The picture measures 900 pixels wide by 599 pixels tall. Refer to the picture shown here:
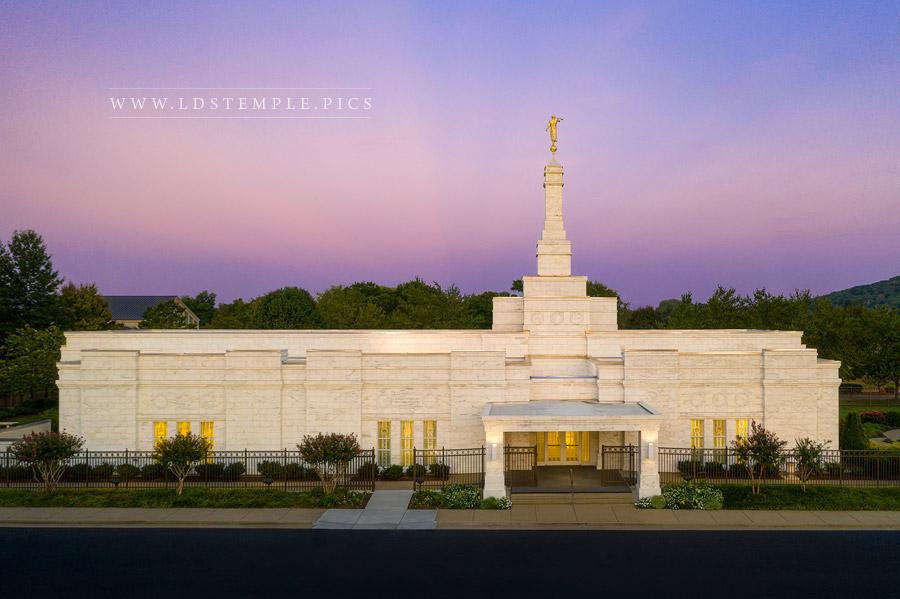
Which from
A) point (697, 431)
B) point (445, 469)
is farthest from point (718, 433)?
point (445, 469)

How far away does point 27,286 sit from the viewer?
59469mm

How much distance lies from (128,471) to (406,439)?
1137 cm

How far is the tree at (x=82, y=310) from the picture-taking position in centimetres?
6094

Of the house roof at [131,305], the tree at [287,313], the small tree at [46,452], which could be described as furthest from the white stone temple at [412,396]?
the house roof at [131,305]

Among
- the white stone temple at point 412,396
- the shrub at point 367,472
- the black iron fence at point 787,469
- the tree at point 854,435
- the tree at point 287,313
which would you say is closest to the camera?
the black iron fence at point 787,469

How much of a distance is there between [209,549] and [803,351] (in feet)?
81.0

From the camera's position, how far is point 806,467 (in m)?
24.6

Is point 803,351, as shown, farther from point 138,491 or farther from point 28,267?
point 28,267

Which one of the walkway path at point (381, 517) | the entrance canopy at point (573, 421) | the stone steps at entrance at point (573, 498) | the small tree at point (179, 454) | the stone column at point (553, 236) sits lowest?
the walkway path at point (381, 517)

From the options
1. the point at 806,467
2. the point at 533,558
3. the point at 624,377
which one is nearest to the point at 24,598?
the point at 533,558

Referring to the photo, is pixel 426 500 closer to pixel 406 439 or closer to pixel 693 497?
pixel 406 439

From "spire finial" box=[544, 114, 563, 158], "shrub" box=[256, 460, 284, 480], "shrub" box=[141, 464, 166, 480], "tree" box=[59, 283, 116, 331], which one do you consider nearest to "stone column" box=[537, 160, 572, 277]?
"spire finial" box=[544, 114, 563, 158]

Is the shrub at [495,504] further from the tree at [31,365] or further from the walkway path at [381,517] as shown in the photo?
the tree at [31,365]

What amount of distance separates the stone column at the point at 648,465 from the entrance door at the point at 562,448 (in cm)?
515
